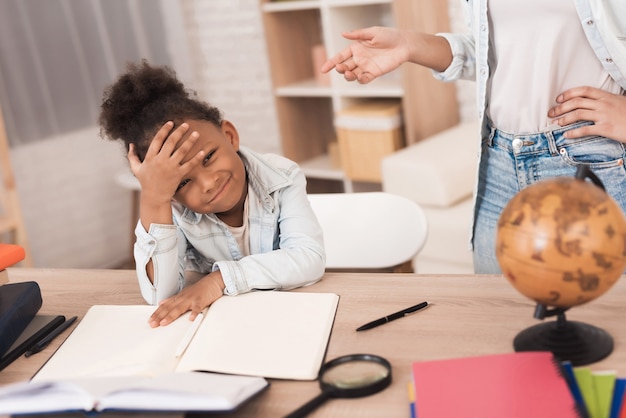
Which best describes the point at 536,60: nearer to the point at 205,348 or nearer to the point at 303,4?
the point at 205,348

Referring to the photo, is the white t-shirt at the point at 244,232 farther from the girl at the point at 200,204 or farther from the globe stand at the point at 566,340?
the globe stand at the point at 566,340

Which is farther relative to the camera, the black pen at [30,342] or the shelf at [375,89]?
the shelf at [375,89]

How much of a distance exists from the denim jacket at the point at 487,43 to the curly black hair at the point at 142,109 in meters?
0.54

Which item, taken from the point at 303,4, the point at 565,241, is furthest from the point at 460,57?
the point at 303,4

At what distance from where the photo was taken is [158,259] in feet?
4.58

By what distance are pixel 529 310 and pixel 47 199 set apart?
2.95 meters

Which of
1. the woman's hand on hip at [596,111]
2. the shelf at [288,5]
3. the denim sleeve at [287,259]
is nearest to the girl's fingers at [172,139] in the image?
the denim sleeve at [287,259]

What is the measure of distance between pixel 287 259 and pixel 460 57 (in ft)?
1.95

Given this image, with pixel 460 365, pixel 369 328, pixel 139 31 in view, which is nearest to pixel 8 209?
pixel 139 31

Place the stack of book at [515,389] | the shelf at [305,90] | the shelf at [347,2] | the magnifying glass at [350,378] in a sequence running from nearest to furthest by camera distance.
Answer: the stack of book at [515,389] → the magnifying glass at [350,378] → the shelf at [347,2] → the shelf at [305,90]

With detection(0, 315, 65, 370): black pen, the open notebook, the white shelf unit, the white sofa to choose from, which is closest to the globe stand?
the open notebook

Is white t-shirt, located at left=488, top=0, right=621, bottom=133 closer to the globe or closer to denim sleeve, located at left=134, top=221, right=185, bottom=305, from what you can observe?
the globe

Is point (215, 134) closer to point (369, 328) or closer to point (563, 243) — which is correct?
point (369, 328)

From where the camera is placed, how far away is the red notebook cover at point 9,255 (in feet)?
4.61
